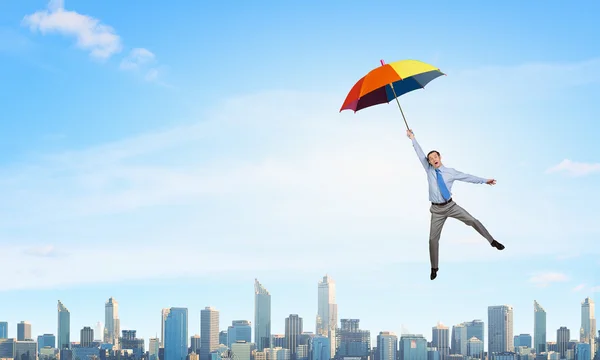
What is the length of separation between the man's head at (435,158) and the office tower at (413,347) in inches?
5922

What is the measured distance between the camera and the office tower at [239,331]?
560ft

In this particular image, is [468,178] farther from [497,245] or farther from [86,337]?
[86,337]

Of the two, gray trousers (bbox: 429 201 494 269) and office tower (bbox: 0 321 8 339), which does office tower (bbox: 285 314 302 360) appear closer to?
office tower (bbox: 0 321 8 339)

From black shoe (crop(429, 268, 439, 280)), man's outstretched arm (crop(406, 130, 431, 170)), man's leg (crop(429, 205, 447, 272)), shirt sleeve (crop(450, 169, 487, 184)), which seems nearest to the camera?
shirt sleeve (crop(450, 169, 487, 184))

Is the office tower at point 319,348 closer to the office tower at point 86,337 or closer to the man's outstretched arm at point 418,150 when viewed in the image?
the office tower at point 86,337

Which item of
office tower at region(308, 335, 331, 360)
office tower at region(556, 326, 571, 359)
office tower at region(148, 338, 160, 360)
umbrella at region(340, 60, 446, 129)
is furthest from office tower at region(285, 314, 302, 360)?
umbrella at region(340, 60, 446, 129)

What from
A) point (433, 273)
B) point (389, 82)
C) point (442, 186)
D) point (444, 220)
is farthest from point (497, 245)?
point (389, 82)

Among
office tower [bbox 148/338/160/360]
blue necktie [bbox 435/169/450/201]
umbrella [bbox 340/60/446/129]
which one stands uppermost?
umbrella [bbox 340/60/446/129]

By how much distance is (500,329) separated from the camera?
537 ft

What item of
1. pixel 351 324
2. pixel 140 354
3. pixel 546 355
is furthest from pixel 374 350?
pixel 140 354

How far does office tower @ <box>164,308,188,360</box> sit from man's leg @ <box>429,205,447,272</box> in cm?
15025

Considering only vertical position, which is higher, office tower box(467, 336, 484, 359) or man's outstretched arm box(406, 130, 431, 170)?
man's outstretched arm box(406, 130, 431, 170)

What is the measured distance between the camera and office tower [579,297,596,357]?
148375mm

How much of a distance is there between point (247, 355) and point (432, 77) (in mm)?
149611
